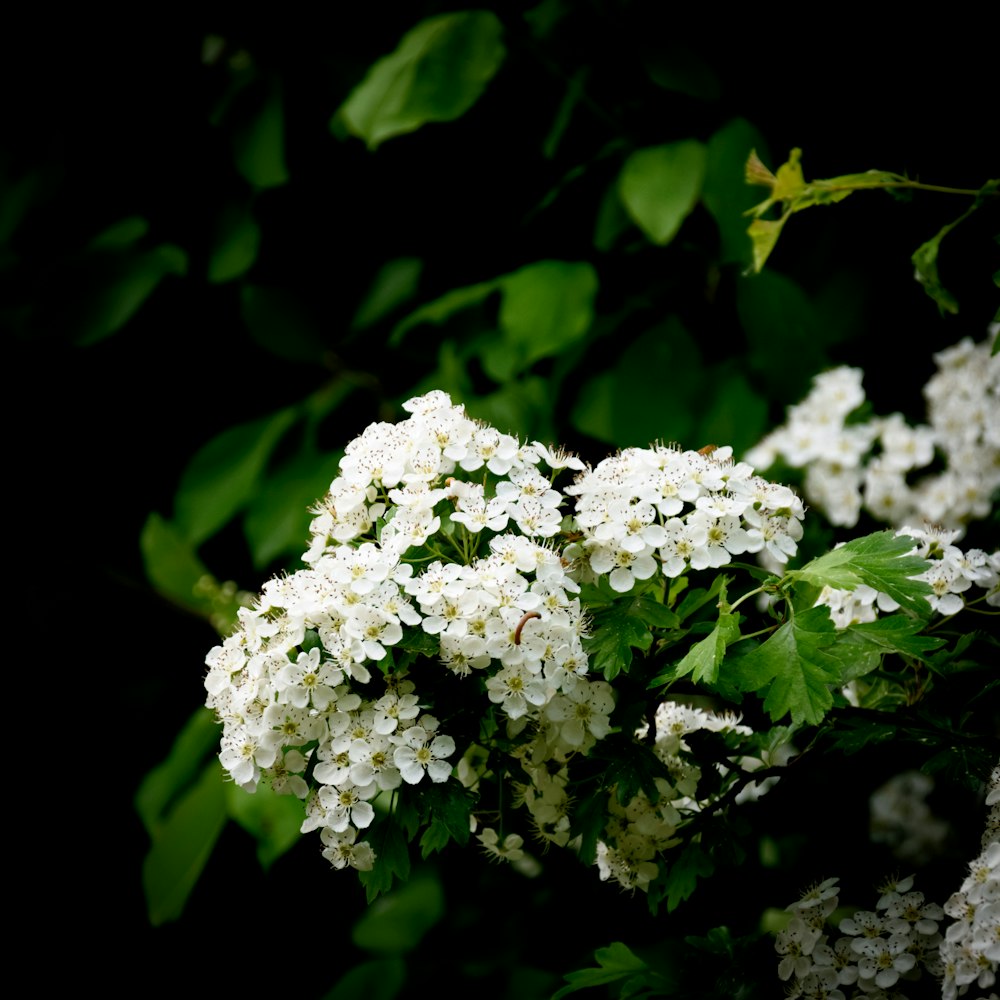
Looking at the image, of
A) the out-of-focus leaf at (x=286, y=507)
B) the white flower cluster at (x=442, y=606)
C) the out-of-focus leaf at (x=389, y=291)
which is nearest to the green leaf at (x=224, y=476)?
the out-of-focus leaf at (x=286, y=507)

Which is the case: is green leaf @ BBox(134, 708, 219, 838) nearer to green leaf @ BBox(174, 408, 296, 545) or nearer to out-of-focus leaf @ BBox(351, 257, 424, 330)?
green leaf @ BBox(174, 408, 296, 545)

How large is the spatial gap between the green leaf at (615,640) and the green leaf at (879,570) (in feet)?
0.52

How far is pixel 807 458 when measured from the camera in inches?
64.7

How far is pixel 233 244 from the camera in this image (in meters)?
2.22

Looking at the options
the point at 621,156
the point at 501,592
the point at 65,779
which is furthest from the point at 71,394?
the point at 501,592

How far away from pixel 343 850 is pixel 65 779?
6.10 feet

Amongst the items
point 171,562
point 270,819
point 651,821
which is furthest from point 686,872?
point 171,562

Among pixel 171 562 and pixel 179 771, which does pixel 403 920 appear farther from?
pixel 171 562

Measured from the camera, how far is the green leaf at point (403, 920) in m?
1.95

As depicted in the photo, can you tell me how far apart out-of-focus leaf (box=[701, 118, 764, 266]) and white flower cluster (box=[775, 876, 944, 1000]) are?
107 cm

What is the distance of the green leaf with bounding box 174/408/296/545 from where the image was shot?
2033mm

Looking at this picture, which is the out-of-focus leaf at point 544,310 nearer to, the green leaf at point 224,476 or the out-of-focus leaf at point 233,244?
the green leaf at point 224,476

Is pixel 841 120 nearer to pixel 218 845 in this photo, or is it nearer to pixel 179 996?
pixel 218 845

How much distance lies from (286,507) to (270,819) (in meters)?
0.58
